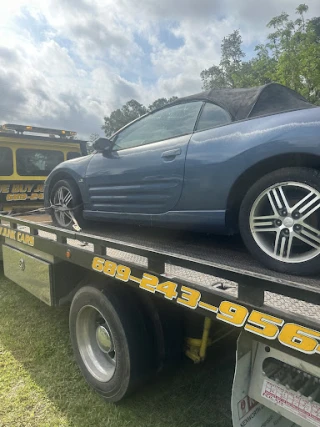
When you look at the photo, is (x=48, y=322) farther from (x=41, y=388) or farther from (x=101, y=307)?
(x=101, y=307)

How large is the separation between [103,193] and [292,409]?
213 cm

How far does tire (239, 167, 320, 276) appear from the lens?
1.71m

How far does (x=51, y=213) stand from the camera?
11.8ft

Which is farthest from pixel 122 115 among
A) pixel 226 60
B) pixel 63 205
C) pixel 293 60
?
pixel 63 205

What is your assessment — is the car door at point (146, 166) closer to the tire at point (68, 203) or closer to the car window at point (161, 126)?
the car window at point (161, 126)

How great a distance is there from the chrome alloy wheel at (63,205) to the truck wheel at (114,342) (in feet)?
3.42

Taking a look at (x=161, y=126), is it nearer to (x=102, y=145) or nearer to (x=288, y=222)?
(x=102, y=145)

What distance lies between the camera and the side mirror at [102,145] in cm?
299

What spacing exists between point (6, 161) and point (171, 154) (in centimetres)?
480

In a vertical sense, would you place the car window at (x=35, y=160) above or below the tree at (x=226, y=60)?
Result: below

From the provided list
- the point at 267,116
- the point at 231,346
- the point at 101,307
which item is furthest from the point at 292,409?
the point at 267,116

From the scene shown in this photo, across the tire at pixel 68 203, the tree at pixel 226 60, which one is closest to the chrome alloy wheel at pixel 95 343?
the tire at pixel 68 203

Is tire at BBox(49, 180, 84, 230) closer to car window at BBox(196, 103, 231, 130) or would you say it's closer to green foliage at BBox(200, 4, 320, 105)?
A: car window at BBox(196, 103, 231, 130)

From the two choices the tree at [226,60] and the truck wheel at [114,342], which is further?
the tree at [226,60]
